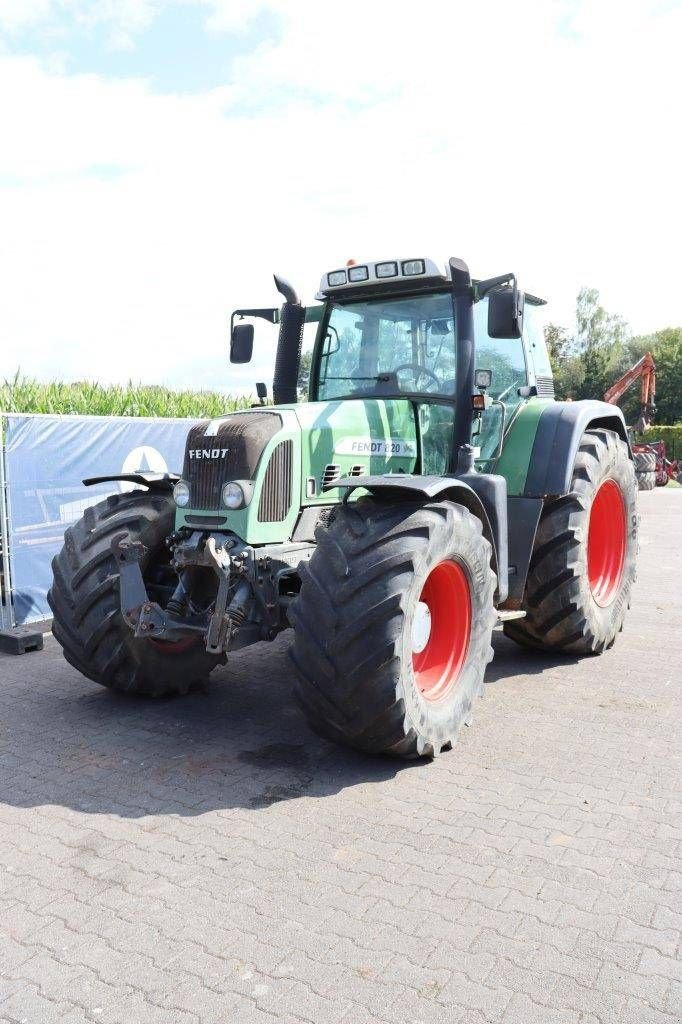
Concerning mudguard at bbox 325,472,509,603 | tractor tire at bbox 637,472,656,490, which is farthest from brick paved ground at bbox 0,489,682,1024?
tractor tire at bbox 637,472,656,490

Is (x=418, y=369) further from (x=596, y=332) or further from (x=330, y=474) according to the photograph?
(x=596, y=332)

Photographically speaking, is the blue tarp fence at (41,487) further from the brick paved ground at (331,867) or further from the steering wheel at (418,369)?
the steering wheel at (418,369)

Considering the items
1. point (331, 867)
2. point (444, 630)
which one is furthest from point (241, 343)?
point (331, 867)

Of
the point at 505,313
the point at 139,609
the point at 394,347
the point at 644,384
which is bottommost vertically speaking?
the point at 139,609

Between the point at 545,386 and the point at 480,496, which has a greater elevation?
the point at 545,386

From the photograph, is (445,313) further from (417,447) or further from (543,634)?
(543,634)

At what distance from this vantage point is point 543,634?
20.0 ft

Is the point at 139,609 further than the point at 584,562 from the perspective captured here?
No

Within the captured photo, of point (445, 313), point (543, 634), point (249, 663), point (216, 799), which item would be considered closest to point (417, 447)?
point (445, 313)

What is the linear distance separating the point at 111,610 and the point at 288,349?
2.33 m

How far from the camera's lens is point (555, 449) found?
5.99 m

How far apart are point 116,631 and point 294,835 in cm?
193

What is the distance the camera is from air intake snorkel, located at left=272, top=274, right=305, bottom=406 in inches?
243

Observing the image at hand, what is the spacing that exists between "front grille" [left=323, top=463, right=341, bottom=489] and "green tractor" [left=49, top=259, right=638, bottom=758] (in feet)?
0.04
